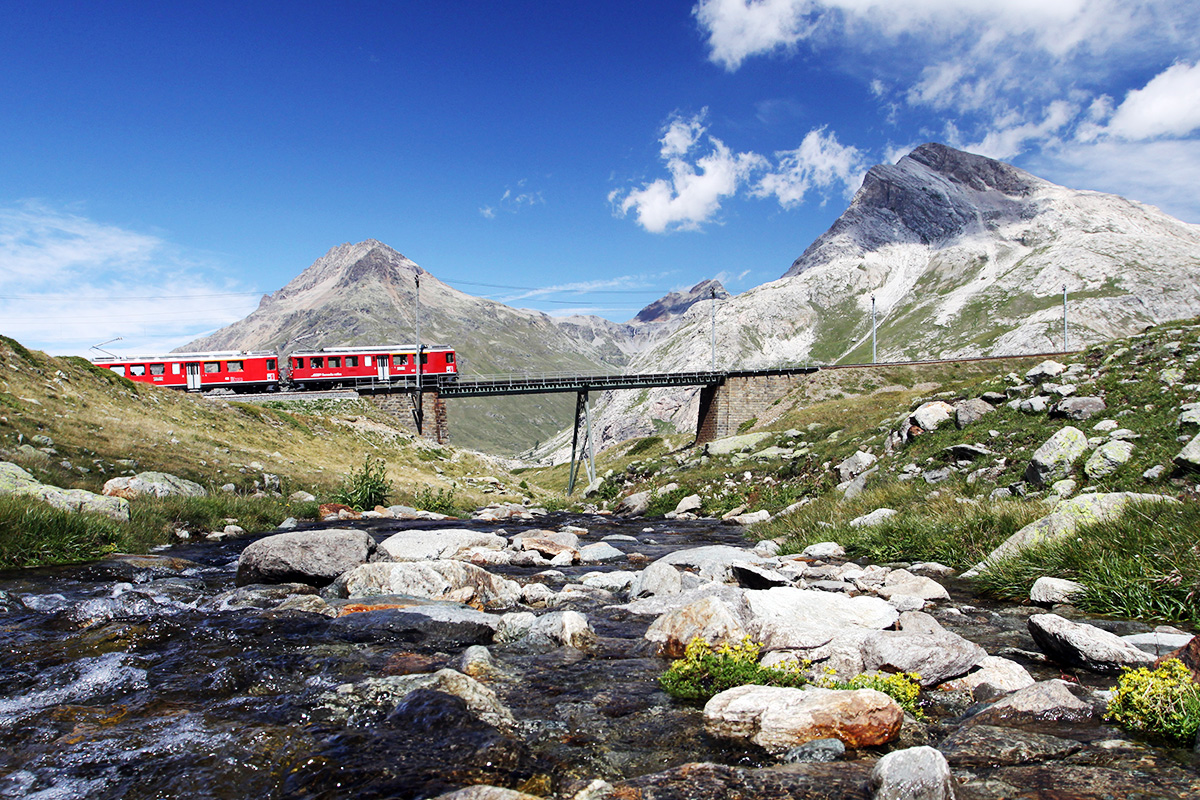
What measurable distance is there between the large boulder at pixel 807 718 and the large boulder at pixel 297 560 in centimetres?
738

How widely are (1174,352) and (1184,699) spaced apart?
48.8 feet

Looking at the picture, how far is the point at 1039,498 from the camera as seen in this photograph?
1046cm

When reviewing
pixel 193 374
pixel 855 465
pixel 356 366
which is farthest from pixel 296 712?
pixel 193 374

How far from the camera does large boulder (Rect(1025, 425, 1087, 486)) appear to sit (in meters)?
11.0

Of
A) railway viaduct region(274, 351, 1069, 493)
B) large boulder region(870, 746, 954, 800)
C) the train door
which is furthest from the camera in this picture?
the train door

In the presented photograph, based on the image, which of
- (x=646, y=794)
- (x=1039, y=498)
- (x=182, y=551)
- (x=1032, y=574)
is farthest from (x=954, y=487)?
(x=182, y=551)

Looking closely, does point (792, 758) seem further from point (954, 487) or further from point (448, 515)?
point (448, 515)

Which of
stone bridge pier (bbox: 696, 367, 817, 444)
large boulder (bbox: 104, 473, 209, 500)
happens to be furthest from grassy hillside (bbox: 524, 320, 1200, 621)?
stone bridge pier (bbox: 696, 367, 817, 444)

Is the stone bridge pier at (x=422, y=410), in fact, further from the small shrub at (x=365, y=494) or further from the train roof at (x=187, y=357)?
the small shrub at (x=365, y=494)

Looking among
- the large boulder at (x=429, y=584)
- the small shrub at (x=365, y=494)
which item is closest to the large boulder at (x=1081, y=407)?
the large boulder at (x=429, y=584)

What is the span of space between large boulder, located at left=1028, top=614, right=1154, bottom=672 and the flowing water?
29 centimetres

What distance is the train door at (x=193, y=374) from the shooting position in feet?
180

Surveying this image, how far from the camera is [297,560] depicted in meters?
9.73

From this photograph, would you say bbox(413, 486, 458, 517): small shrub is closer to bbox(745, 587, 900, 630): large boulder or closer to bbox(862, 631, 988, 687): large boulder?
bbox(745, 587, 900, 630): large boulder
